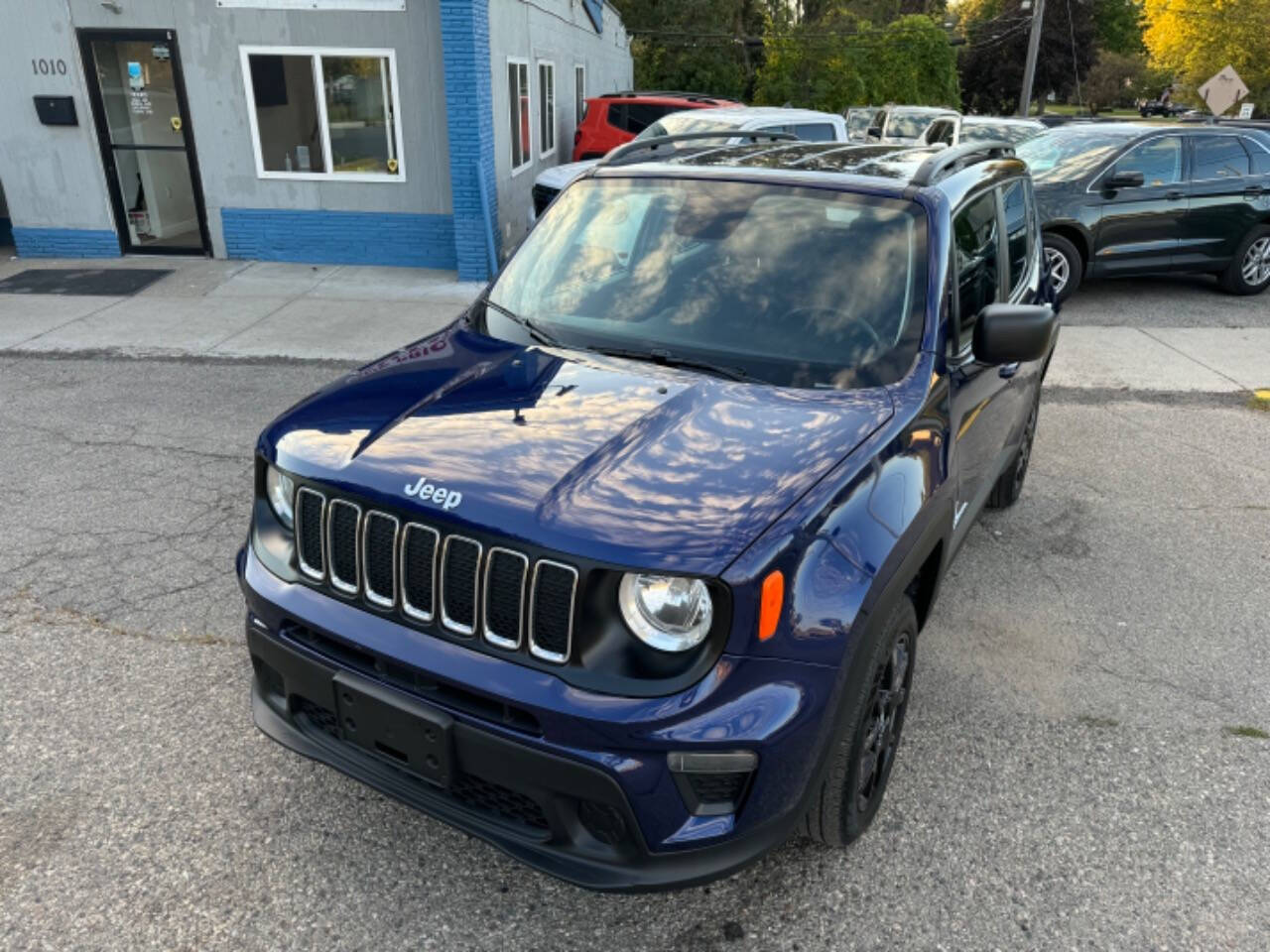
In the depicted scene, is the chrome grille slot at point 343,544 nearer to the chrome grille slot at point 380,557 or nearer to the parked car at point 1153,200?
the chrome grille slot at point 380,557

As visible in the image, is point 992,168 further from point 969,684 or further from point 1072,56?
point 1072,56

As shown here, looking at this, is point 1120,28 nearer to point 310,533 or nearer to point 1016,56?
point 1016,56

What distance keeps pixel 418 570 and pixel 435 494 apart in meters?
0.19

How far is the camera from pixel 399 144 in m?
10.2

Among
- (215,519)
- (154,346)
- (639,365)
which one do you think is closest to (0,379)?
(154,346)

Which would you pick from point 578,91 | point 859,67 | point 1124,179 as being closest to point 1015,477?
point 1124,179

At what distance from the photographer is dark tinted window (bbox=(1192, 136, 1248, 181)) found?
9.99 metres

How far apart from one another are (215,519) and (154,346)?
12.4 feet

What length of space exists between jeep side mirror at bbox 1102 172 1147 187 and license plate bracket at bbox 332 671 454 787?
385 inches

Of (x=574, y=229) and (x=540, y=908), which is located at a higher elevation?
(x=574, y=229)

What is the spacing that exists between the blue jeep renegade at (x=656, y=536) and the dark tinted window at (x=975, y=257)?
35mm

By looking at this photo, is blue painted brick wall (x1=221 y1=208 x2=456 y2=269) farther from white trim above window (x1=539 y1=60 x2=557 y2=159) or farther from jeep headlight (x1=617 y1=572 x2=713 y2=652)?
jeep headlight (x1=617 y1=572 x2=713 y2=652)

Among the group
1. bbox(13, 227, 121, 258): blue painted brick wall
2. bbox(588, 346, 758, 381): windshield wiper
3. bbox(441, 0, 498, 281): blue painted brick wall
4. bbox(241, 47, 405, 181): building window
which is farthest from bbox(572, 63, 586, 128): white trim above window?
bbox(588, 346, 758, 381): windshield wiper

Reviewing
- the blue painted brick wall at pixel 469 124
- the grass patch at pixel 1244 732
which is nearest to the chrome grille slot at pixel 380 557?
the grass patch at pixel 1244 732
